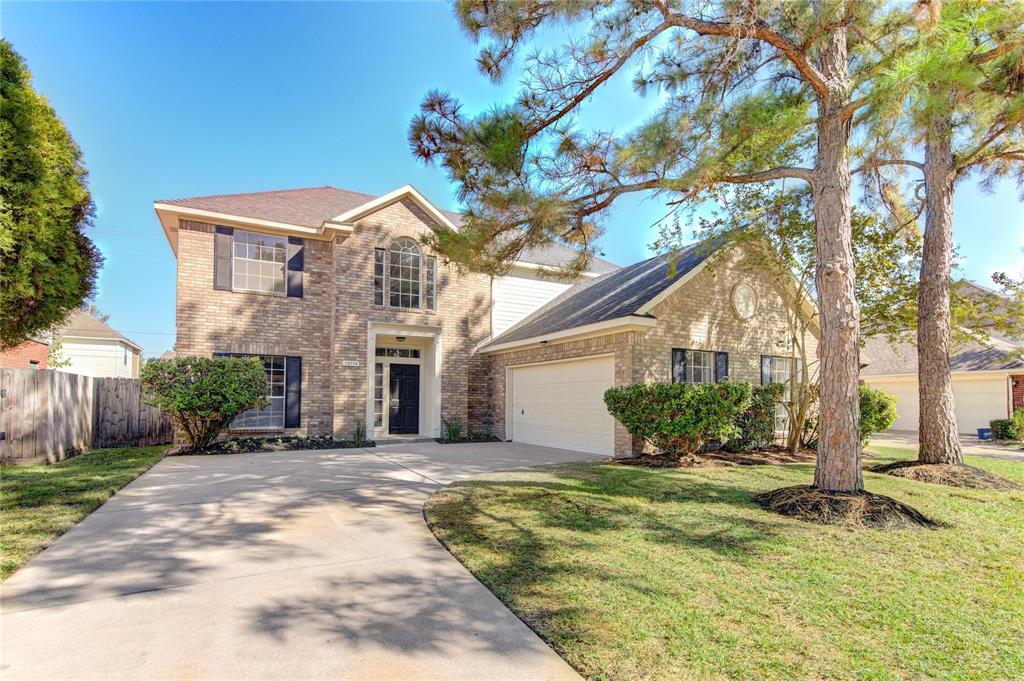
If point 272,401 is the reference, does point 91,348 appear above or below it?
above

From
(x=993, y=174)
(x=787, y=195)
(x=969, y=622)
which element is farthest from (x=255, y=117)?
(x=993, y=174)

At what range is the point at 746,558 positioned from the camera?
4391 mm

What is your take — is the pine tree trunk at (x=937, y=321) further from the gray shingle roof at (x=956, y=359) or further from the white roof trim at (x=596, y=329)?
the gray shingle roof at (x=956, y=359)

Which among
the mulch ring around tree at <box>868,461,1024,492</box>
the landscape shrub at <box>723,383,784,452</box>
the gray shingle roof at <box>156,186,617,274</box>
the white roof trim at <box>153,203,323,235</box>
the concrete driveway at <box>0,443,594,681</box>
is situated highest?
the gray shingle roof at <box>156,186,617,274</box>

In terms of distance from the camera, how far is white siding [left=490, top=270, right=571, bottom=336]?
1589cm

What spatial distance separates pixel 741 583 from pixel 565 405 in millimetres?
8677

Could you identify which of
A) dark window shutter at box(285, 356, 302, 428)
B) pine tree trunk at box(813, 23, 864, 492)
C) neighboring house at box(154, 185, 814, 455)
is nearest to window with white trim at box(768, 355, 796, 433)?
neighboring house at box(154, 185, 814, 455)

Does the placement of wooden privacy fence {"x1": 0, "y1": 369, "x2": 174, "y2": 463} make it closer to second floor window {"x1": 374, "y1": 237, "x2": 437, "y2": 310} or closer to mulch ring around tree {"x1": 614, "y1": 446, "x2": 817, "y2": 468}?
second floor window {"x1": 374, "y1": 237, "x2": 437, "y2": 310}

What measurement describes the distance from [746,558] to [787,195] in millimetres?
8360

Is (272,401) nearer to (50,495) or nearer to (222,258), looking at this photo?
(222,258)

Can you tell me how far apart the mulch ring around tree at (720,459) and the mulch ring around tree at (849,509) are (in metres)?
3.13

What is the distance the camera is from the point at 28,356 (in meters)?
18.6

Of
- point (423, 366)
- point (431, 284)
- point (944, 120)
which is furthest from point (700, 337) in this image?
point (423, 366)

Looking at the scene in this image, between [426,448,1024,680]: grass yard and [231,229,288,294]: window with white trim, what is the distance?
359 inches
